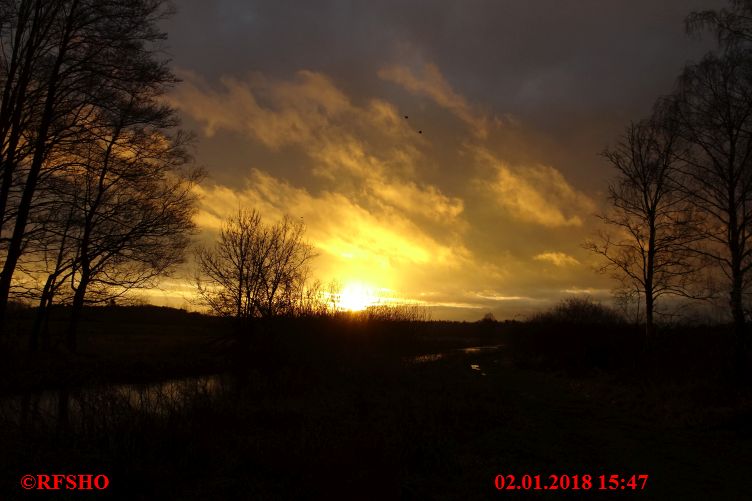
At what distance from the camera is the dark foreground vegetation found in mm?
6707

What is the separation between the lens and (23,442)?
740 centimetres
